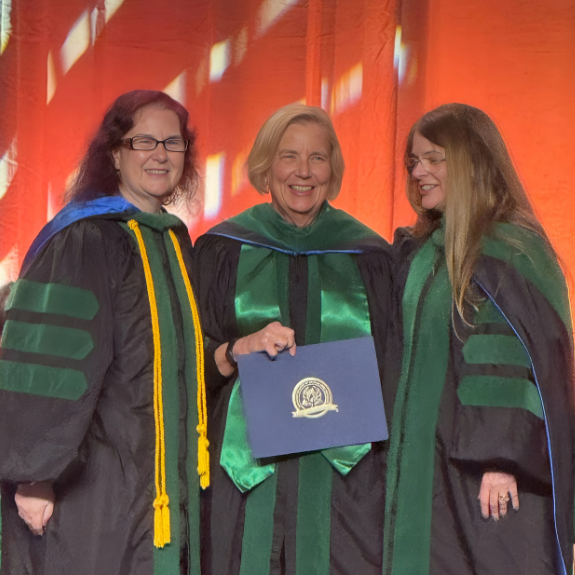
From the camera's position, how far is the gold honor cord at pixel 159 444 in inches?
76.0

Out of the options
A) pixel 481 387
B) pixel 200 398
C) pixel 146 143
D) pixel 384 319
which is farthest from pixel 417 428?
pixel 146 143

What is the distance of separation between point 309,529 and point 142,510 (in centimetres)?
50

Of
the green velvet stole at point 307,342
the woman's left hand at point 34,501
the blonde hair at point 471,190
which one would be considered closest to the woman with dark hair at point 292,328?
the green velvet stole at point 307,342

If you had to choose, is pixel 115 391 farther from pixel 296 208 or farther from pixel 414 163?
pixel 414 163

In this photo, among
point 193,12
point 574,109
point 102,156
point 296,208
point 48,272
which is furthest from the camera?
point 193,12

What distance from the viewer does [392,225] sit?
310 centimetres

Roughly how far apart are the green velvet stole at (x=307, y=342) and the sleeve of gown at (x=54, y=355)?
478mm

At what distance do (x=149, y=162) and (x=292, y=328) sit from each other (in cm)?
65

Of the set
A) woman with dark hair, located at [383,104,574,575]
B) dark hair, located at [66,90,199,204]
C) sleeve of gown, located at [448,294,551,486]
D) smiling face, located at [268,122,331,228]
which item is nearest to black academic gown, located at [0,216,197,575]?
dark hair, located at [66,90,199,204]

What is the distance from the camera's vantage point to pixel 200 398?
209 centimetres

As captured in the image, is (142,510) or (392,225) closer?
→ (142,510)

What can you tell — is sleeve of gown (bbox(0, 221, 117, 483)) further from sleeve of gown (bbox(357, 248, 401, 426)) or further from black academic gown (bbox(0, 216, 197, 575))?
sleeve of gown (bbox(357, 248, 401, 426))

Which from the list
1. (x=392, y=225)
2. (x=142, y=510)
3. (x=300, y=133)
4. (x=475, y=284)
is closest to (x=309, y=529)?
(x=142, y=510)

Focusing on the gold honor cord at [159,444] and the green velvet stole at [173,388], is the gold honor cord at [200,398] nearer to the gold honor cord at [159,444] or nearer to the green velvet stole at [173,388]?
the green velvet stole at [173,388]
